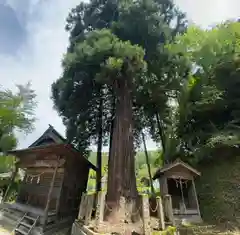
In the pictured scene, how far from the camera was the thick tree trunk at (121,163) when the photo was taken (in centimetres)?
812

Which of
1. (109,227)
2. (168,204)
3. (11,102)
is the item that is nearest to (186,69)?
(168,204)

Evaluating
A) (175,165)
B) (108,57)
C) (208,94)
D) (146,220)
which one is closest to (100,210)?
(146,220)

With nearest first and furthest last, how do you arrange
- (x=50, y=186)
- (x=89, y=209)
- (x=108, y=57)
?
(x=89, y=209) < (x=108, y=57) < (x=50, y=186)

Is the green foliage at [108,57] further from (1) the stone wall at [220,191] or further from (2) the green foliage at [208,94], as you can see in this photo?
(1) the stone wall at [220,191]

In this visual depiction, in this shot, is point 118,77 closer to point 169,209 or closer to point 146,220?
point 169,209

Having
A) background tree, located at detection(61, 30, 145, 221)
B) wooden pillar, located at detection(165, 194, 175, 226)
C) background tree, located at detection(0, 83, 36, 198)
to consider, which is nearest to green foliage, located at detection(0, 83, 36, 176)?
background tree, located at detection(0, 83, 36, 198)

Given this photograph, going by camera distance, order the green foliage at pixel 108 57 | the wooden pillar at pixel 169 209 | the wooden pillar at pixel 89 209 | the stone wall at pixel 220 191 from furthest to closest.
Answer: the green foliage at pixel 108 57 → the stone wall at pixel 220 191 → the wooden pillar at pixel 169 209 → the wooden pillar at pixel 89 209

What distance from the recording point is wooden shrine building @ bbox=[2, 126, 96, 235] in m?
9.14

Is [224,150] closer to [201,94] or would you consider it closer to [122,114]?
[201,94]

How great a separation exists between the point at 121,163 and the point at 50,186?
4.15 metres

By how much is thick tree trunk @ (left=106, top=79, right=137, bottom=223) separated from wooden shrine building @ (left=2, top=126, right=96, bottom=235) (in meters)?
2.52

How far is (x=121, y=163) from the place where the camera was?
9.10 m

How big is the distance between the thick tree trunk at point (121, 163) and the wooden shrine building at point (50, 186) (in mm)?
2520

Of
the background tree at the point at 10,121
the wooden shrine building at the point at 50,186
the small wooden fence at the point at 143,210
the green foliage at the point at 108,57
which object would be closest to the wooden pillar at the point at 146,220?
the small wooden fence at the point at 143,210
